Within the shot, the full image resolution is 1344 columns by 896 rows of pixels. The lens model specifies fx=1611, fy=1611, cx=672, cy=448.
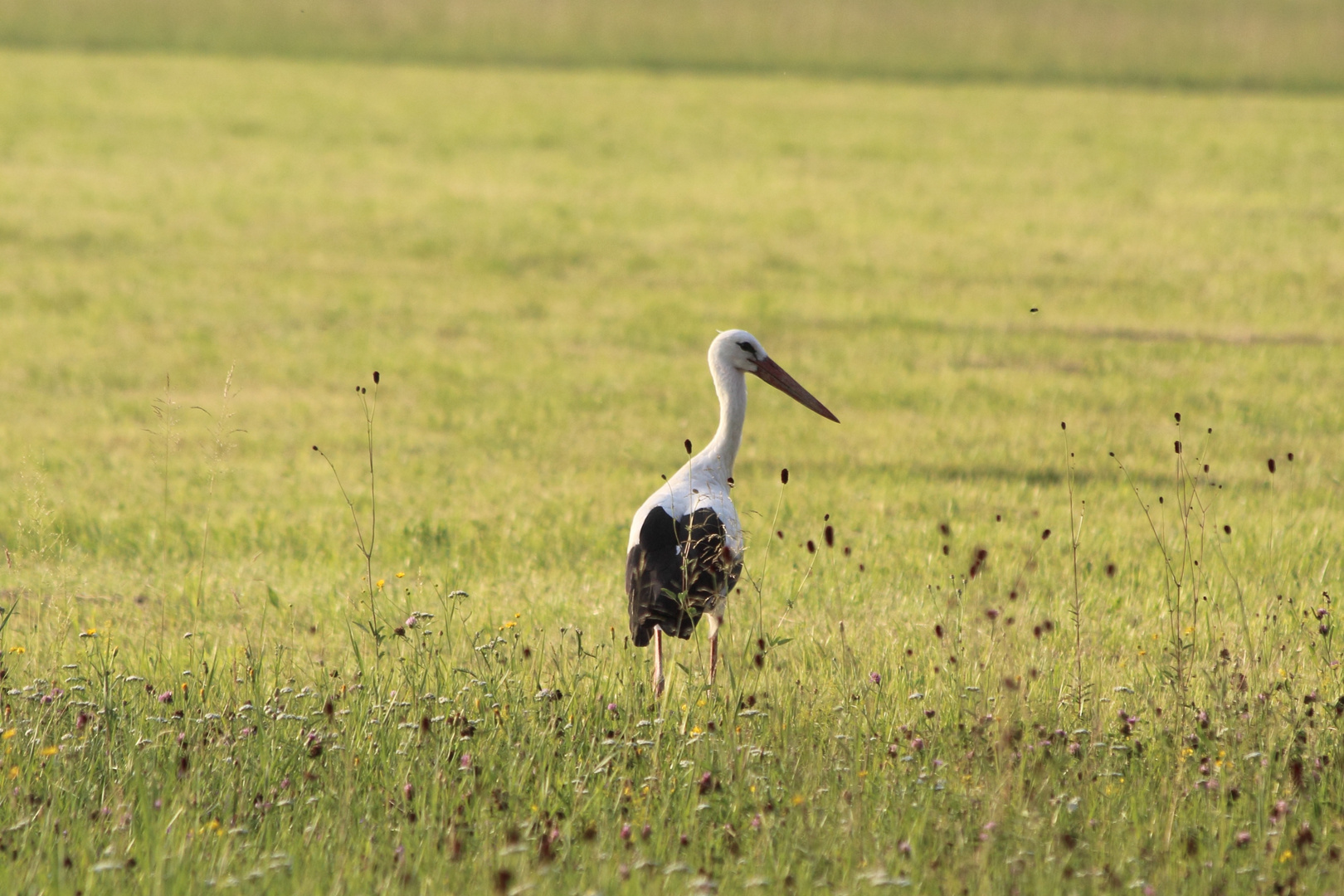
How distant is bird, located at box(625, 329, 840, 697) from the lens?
19.7 ft

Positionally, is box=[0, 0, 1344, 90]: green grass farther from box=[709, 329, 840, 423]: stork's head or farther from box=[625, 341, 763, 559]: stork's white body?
box=[625, 341, 763, 559]: stork's white body

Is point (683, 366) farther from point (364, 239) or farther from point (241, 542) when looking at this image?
point (364, 239)

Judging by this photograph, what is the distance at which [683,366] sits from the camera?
15383 mm

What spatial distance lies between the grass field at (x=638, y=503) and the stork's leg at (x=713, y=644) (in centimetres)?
8

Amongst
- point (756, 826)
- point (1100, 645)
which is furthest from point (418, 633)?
point (1100, 645)

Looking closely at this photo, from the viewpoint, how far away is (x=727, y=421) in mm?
7230

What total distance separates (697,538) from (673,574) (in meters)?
0.17

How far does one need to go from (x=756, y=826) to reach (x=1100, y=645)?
8.85ft

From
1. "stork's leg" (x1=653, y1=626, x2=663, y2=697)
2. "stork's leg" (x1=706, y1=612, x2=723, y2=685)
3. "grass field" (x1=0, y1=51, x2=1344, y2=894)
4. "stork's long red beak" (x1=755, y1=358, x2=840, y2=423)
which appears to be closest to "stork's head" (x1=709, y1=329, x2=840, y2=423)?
"stork's long red beak" (x1=755, y1=358, x2=840, y2=423)

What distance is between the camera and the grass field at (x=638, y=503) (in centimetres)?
490

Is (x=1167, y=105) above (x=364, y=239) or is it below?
above

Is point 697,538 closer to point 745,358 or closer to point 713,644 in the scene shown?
point 713,644

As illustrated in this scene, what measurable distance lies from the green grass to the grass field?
15.1 metres

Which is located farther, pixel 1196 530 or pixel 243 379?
pixel 243 379
